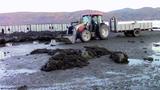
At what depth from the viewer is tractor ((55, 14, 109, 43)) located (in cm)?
3359

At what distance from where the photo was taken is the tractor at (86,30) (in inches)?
1323

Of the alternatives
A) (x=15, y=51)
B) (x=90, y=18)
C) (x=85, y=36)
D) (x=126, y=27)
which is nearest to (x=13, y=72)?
(x=15, y=51)

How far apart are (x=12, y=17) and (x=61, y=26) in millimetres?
80424

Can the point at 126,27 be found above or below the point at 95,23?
below

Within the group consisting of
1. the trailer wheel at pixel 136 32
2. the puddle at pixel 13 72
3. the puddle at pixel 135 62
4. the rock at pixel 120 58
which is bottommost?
the trailer wheel at pixel 136 32

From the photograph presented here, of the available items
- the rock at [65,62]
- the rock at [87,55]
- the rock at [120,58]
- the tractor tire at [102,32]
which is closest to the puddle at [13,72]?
the rock at [65,62]

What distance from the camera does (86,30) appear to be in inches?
1351

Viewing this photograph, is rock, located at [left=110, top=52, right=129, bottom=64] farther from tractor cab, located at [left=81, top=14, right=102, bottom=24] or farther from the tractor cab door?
the tractor cab door

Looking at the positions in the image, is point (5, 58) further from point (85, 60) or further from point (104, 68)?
point (104, 68)

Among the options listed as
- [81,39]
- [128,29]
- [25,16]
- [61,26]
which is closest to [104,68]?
[81,39]

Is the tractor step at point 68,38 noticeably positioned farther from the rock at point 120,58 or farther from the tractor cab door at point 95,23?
the rock at point 120,58

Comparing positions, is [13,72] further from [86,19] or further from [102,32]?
[102,32]

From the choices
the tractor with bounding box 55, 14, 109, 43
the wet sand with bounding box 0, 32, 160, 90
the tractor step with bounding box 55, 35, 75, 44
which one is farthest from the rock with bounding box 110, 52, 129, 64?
the tractor with bounding box 55, 14, 109, 43

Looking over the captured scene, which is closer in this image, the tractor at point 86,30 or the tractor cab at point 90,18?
the tractor at point 86,30
